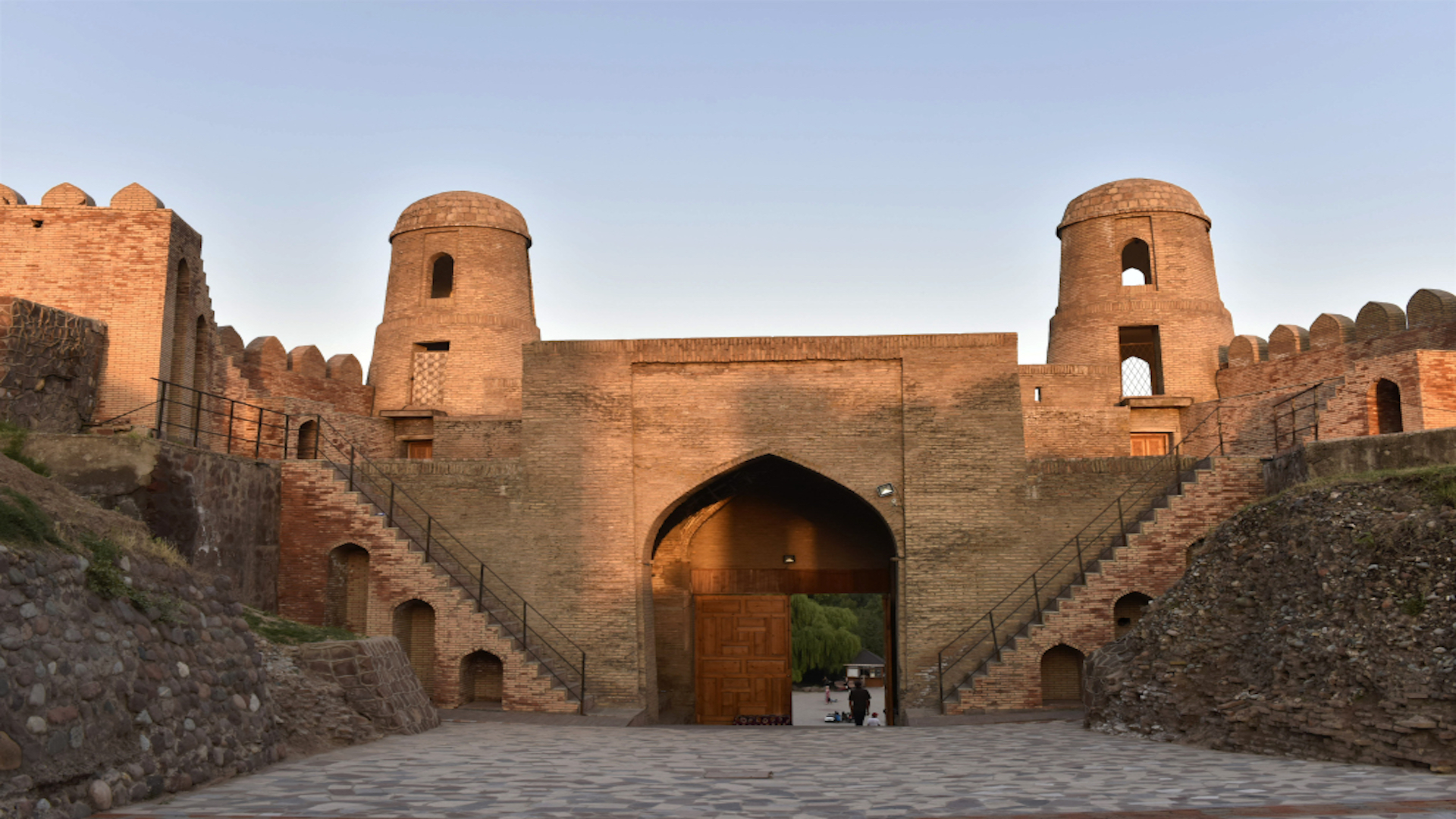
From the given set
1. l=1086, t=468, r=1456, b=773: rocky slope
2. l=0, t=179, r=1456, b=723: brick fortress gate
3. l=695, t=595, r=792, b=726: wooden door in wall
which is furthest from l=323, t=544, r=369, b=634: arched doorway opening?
l=1086, t=468, r=1456, b=773: rocky slope

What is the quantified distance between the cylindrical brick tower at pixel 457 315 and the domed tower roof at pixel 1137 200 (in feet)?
41.8

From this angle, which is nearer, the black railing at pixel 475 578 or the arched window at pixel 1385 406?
the black railing at pixel 475 578

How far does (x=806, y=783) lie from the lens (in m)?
9.00

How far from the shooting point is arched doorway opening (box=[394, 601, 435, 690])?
17.3 m

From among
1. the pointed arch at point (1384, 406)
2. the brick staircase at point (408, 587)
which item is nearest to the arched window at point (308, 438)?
the brick staircase at point (408, 587)

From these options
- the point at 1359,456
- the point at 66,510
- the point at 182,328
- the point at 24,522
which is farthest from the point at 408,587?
the point at 1359,456

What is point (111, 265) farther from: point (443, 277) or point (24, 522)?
point (24, 522)

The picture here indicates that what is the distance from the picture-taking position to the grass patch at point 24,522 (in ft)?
24.7

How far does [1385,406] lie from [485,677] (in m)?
16.3

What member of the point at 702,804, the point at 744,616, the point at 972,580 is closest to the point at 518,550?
the point at 744,616

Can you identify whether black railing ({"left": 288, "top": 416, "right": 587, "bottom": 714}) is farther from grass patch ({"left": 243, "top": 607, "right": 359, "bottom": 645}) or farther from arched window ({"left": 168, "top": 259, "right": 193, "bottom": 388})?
grass patch ({"left": 243, "top": 607, "right": 359, "bottom": 645})

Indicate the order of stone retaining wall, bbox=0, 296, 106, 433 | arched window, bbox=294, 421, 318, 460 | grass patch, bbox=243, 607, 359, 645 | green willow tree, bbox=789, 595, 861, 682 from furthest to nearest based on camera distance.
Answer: green willow tree, bbox=789, 595, 861, 682 < arched window, bbox=294, 421, 318, 460 < stone retaining wall, bbox=0, 296, 106, 433 < grass patch, bbox=243, 607, 359, 645

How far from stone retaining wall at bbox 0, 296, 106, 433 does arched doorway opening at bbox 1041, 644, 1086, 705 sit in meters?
14.1

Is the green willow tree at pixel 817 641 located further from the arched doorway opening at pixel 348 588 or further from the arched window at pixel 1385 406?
the arched doorway opening at pixel 348 588
